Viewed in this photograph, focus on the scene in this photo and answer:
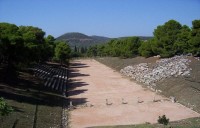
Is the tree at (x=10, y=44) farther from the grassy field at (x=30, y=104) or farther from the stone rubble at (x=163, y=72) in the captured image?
the stone rubble at (x=163, y=72)

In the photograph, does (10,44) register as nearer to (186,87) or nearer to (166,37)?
(186,87)

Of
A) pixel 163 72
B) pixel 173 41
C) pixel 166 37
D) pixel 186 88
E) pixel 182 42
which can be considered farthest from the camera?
pixel 166 37

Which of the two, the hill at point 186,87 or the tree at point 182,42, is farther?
the tree at point 182,42

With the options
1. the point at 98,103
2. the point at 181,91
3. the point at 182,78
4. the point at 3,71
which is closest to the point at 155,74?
the point at 182,78

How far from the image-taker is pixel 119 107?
29.6m

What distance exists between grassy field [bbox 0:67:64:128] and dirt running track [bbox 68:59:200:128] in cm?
151

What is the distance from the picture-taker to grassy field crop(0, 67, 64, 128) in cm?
2150

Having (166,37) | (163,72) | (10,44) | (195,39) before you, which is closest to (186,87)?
(163,72)

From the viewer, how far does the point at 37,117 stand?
23453mm

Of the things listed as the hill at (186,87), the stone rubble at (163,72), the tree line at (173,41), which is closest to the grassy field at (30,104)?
the hill at (186,87)

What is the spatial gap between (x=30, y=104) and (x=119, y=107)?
25.0ft

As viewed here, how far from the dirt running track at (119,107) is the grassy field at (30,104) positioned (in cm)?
151

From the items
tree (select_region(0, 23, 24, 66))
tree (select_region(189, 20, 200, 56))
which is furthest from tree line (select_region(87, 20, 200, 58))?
tree (select_region(0, 23, 24, 66))

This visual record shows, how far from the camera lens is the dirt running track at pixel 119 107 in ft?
82.3
